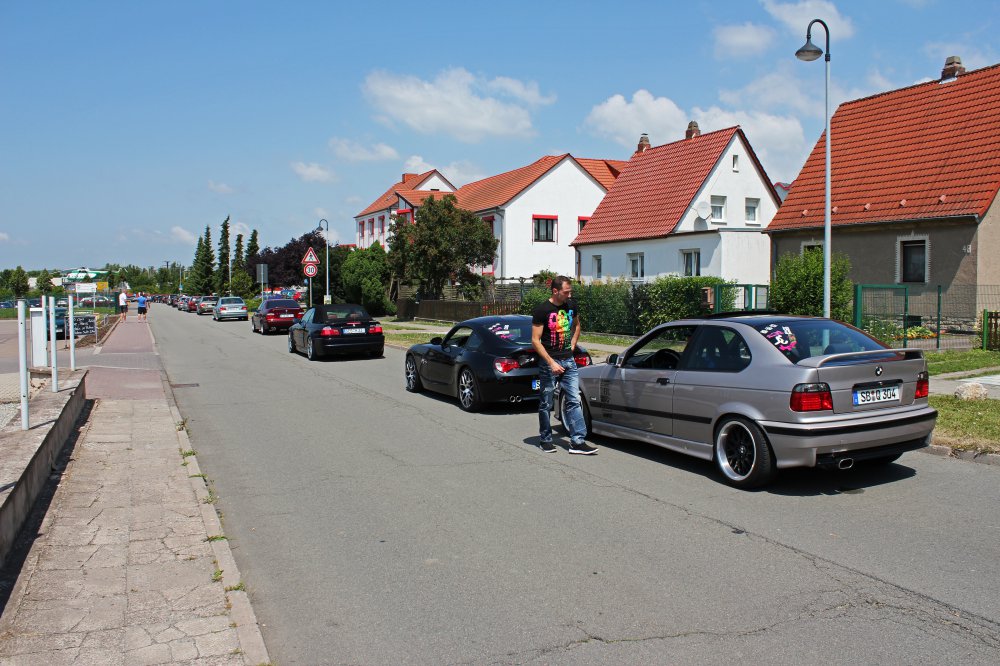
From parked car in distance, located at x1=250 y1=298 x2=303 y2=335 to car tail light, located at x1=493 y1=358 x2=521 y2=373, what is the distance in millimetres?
20984

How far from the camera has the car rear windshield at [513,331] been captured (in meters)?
11.3

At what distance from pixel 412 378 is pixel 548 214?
3550 centimetres

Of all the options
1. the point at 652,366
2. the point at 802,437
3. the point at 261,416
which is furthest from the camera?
the point at 261,416

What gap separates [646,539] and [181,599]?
297 centimetres

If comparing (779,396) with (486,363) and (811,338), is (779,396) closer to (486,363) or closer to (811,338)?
(811,338)

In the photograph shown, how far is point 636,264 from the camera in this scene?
116 feet

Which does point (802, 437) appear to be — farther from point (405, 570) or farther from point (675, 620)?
point (405, 570)

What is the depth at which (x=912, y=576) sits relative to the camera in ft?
15.5

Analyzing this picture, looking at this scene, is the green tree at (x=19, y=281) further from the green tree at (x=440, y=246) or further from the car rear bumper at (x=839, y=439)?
the car rear bumper at (x=839, y=439)

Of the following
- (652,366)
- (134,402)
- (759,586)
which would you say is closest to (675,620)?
(759,586)

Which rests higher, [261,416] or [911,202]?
[911,202]

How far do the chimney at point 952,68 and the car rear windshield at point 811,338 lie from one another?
2556 centimetres

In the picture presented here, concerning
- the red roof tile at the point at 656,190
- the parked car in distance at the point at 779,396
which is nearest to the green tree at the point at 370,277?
the red roof tile at the point at 656,190

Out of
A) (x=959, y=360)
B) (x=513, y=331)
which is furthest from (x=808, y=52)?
(x=513, y=331)
